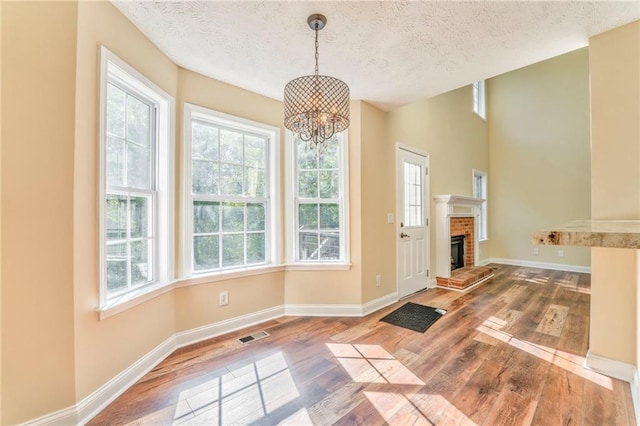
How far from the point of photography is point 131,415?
1.58 meters

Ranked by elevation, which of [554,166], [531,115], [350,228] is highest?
[531,115]

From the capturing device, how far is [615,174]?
188 cm

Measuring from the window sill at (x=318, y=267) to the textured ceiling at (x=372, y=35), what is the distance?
1933mm

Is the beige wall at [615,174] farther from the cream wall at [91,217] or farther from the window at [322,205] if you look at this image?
the cream wall at [91,217]

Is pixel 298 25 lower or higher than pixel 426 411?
higher

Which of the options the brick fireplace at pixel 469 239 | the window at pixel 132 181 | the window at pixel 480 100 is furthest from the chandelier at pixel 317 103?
the window at pixel 480 100

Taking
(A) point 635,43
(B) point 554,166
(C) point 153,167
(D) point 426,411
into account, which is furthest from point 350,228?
(B) point 554,166

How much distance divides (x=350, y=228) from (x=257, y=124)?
1528mm

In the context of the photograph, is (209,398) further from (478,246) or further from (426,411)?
(478,246)

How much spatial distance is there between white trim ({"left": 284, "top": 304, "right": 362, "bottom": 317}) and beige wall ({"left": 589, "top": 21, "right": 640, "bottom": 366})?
1.96 meters

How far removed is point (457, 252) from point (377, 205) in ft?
9.35

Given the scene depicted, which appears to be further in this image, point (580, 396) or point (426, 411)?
point (580, 396)

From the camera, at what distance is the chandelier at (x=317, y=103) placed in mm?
1805

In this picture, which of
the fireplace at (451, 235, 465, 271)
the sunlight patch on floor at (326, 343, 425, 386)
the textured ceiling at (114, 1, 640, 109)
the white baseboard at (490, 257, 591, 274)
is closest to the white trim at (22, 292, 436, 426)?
the sunlight patch on floor at (326, 343, 425, 386)
